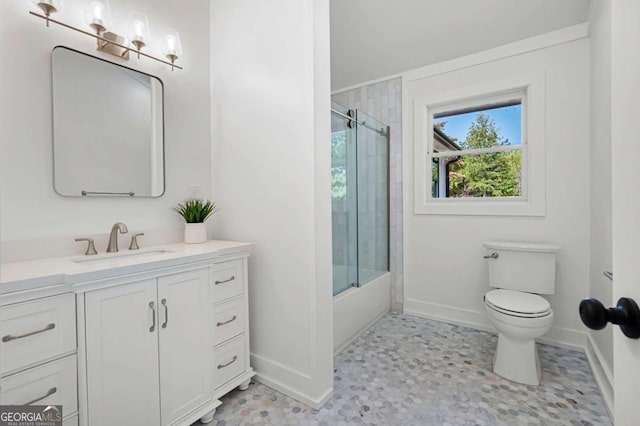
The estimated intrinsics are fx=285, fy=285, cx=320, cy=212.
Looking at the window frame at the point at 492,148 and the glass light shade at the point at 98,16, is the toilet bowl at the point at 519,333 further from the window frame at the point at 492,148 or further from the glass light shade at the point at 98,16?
the glass light shade at the point at 98,16

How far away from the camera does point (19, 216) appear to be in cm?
126

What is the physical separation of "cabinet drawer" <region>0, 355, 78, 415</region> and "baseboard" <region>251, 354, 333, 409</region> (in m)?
0.94

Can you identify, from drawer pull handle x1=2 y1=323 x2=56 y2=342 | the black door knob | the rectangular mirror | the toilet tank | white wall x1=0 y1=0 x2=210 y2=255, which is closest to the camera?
the black door knob

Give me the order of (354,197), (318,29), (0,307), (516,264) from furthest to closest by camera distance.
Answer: (354,197) → (516,264) → (318,29) → (0,307)

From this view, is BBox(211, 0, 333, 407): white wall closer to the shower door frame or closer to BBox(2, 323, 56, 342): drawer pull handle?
the shower door frame

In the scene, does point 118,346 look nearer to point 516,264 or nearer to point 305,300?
point 305,300

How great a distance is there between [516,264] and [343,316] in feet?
4.56

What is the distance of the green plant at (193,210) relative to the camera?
70.3 inches

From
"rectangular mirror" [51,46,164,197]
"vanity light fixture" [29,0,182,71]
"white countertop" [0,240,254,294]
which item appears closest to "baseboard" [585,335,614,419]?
"white countertop" [0,240,254,294]

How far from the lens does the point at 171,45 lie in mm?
1691

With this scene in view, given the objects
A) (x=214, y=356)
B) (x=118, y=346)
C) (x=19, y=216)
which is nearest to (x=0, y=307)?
(x=118, y=346)

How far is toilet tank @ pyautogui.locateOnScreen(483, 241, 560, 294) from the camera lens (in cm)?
210

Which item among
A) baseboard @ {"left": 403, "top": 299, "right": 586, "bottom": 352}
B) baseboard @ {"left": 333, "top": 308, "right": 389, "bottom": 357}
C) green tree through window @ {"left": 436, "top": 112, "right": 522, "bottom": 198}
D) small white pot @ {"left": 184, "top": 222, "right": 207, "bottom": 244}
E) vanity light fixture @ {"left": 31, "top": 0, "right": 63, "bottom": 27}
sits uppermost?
vanity light fixture @ {"left": 31, "top": 0, "right": 63, "bottom": 27}

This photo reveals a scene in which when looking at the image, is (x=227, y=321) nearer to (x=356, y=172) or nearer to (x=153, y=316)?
(x=153, y=316)
